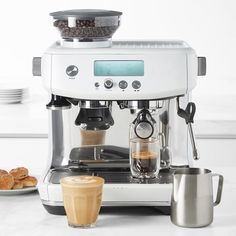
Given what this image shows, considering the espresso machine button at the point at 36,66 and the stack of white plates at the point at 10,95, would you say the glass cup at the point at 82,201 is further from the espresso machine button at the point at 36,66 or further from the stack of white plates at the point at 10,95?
the stack of white plates at the point at 10,95

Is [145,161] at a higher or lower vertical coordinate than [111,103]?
lower

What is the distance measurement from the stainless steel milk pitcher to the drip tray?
151 mm

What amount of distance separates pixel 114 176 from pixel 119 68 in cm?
30

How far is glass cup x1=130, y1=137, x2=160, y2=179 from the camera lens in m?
2.15

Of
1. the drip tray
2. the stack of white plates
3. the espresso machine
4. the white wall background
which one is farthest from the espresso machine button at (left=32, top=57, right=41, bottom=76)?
the white wall background

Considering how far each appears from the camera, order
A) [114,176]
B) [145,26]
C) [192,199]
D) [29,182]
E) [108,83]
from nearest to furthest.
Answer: [192,199], [108,83], [114,176], [29,182], [145,26]

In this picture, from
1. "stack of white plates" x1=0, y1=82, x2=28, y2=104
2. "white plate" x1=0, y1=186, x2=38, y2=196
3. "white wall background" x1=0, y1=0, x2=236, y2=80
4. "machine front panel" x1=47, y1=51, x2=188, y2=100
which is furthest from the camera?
"white wall background" x1=0, y1=0, x2=236, y2=80

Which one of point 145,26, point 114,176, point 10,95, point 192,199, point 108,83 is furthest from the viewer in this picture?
point 145,26

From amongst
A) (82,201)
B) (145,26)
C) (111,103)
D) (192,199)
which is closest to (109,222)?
(82,201)

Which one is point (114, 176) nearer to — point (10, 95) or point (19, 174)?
point (19, 174)

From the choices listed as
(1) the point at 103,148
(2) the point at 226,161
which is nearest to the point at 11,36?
(2) the point at 226,161

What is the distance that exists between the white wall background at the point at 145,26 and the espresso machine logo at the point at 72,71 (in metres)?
2.33

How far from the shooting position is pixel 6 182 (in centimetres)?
226

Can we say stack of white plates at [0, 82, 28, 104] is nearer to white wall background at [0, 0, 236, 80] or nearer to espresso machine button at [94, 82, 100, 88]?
white wall background at [0, 0, 236, 80]
